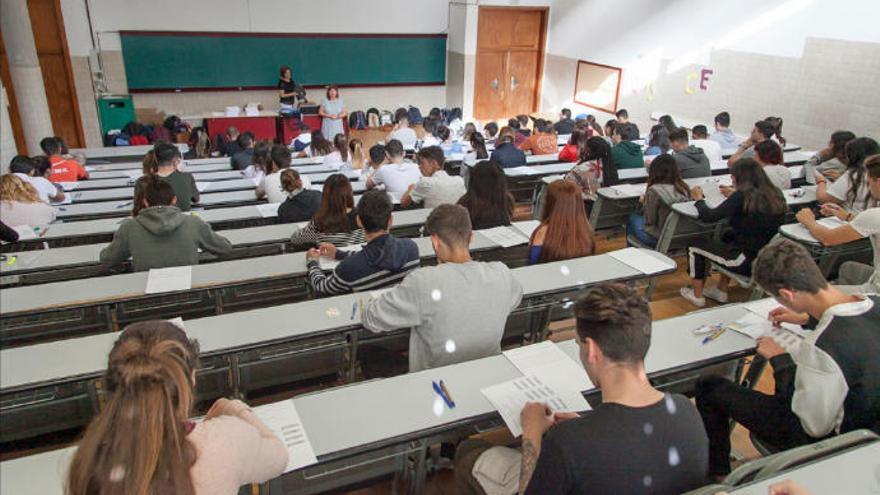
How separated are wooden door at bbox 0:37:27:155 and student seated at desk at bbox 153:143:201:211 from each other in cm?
555

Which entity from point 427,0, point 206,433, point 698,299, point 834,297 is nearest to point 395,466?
point 206,433

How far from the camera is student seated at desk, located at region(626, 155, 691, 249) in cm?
474

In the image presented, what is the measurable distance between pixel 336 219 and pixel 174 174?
2060mm

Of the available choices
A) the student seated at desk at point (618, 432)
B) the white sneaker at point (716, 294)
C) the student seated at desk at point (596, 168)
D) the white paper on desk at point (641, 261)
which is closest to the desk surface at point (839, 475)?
the student seated at desk at point (618, 432)

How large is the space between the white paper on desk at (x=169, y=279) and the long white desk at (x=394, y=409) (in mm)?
504

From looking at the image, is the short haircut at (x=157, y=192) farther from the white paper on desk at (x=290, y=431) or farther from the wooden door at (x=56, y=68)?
the wooden door at (x=56, y=68)

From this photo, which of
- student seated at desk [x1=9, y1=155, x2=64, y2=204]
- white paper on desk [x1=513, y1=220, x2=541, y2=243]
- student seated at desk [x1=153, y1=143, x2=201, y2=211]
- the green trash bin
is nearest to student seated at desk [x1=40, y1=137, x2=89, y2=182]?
student seated at desk [x1=9, y1=155, x2=64, y2=204]

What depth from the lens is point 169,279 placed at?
316 cm

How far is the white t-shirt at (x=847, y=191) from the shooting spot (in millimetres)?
4328

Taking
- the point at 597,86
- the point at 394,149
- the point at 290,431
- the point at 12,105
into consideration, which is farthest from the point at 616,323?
the point at 597,86

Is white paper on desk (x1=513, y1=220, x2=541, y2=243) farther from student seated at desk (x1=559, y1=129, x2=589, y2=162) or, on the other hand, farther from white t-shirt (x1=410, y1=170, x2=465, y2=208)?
student seated at desk (x1=559, y1=129, x2=589, y2=162)

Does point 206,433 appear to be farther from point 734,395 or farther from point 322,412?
point 734,395

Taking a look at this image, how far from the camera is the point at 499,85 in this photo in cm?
1286

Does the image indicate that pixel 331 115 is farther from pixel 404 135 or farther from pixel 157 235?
pixel 157 235
